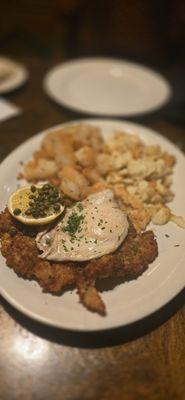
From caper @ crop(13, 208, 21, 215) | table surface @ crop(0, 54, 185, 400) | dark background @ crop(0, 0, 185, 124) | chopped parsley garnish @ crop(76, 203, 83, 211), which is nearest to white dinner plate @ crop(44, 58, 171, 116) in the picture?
dark background @ crop(0, 0, 185, 124)

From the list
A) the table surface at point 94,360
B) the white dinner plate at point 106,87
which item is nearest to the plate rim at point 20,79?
the white dinner plate at point 106,87

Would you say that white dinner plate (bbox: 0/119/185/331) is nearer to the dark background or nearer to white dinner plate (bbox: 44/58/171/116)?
white dinner plate (bbox: 44/58/171/116)

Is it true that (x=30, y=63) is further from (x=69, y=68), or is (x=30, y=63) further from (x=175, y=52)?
(x=175, y=52)

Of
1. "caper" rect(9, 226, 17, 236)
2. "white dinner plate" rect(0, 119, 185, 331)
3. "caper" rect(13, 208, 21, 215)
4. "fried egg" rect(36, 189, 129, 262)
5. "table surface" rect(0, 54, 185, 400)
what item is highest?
"caper" rect(13, 208, 21, 215)

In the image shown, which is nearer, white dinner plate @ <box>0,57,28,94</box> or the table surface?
the table surface

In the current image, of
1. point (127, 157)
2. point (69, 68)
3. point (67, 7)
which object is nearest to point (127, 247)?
point (127, 157)

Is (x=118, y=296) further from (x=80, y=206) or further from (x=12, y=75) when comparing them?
(x=12, y=75)
